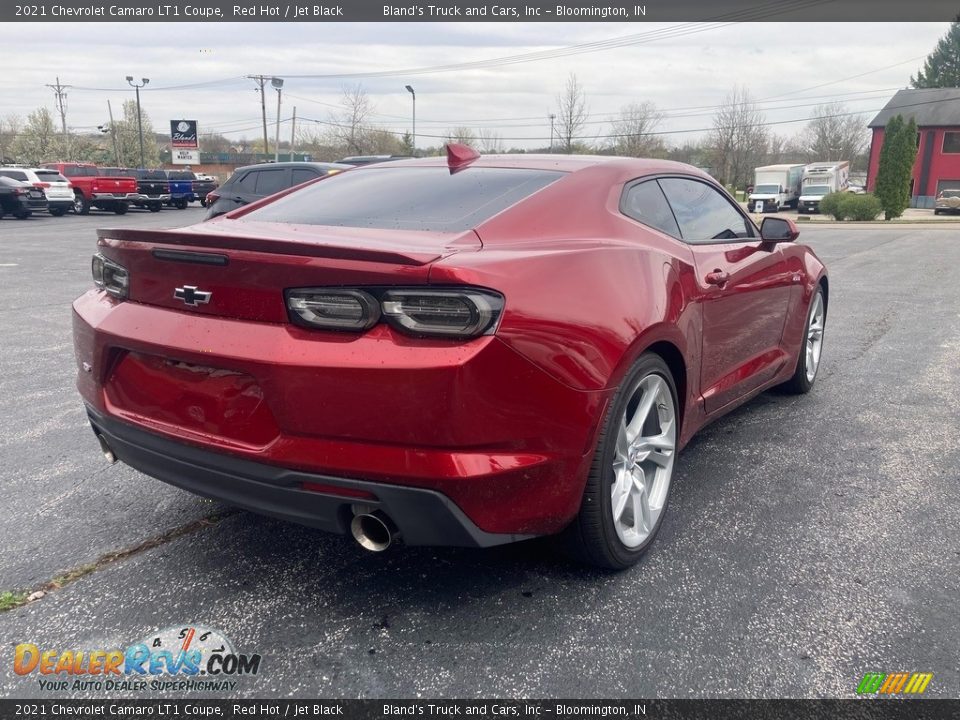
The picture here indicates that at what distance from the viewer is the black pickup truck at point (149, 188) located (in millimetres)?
29688

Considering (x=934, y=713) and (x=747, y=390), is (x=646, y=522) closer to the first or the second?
(x=934, y=713)

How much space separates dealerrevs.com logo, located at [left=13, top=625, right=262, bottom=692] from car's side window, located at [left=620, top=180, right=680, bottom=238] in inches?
Result: 84.9

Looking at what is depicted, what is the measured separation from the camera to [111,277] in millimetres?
2766

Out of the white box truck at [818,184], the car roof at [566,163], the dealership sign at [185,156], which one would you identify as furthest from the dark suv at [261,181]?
the dealership sign at [185,156]

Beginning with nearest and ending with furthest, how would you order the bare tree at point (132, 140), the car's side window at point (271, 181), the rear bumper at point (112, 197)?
the car's side window at point (271, 181) → the rear bumper at point (112, 197) → the bare tree at point (132, 140)

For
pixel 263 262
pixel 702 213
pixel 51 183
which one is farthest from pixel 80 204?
pixel 263 262

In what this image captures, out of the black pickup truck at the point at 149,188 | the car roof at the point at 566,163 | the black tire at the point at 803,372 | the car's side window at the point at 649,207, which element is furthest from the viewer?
the black pickup truck at the point at 149,188

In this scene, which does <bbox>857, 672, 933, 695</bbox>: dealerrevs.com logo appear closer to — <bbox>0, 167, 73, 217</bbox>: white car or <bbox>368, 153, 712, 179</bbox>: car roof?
<bbox>368, 153, 712, 179</bbox>: car roof

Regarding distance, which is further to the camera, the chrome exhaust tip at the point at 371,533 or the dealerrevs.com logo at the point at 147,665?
the chrome exhaust tip at the point at 371,533

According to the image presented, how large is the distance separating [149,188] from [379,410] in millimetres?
31395

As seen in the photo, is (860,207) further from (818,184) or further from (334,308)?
(334,308)

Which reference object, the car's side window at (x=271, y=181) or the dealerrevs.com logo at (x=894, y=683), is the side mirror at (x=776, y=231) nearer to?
the dealerrevs.com logo at (x=894, y=683)

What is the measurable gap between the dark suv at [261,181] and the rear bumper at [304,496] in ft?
37.3

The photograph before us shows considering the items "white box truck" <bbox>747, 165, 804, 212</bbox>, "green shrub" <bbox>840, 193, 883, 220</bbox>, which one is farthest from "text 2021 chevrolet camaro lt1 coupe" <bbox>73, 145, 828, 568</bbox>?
"white box truck" <bbox>747, 165, 804, 212</bbox>
